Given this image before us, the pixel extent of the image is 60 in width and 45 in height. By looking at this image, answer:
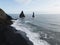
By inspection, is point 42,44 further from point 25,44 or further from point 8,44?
point 8,44

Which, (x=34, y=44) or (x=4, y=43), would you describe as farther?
(x=34, y=44)

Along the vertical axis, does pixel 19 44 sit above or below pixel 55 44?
above

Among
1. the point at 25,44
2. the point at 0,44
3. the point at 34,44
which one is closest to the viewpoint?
the point at 0,44

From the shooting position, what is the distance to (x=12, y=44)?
15914 mm

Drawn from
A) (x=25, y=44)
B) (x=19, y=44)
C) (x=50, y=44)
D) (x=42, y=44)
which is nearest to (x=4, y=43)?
(x=19, y=44)

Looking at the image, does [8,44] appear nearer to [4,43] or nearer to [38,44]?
[4,43]

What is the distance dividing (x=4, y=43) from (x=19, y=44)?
8.20ft

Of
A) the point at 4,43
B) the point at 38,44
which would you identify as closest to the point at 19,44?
the point at 4,43

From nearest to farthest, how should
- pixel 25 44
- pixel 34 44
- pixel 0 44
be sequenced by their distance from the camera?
pixel 0 44
pixel 25 44
pixel 34 44

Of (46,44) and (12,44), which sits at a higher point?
(12,44)

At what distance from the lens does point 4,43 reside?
15961 millimetres

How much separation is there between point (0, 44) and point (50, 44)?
30.9 feet

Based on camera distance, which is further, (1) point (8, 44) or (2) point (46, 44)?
(2) point (46, 44)

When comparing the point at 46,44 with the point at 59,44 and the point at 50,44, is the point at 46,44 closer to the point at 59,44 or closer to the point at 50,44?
the point at 50,44
